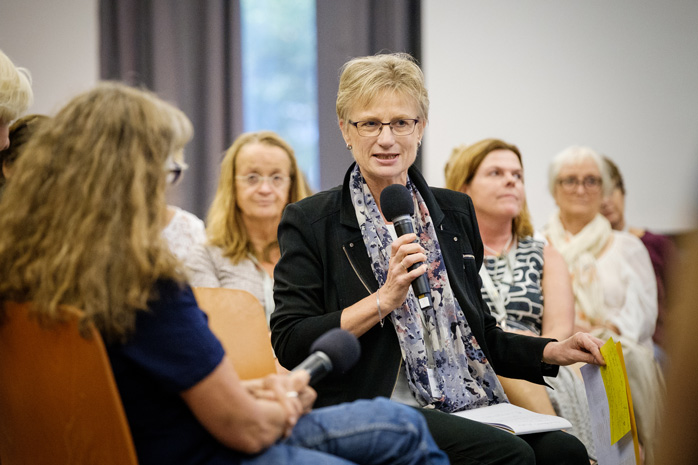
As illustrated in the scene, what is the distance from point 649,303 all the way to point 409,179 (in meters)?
2.02

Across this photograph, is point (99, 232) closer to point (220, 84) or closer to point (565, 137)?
point (220, 84)

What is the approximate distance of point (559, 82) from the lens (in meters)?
5.09

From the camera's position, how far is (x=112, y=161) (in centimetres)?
121

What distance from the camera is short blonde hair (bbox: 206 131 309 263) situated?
3049 mm

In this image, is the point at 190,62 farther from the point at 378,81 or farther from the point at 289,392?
the point at 289,392

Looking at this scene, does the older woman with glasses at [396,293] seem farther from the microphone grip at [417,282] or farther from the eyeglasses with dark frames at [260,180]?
the eyeglasses with dark frames at [260,180]

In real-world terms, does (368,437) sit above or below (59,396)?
below

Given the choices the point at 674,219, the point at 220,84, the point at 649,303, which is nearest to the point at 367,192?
the point at 649,303

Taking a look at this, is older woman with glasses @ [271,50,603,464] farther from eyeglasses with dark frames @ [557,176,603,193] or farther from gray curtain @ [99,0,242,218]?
gray curtain @ [99,0,242,218]

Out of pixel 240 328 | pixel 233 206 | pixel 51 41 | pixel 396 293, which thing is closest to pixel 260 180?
pixel 233 206

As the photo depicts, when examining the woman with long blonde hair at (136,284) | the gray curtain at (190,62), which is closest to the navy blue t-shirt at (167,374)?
the woman with long blonde hair at (136,284)

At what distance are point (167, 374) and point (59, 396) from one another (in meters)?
0.21

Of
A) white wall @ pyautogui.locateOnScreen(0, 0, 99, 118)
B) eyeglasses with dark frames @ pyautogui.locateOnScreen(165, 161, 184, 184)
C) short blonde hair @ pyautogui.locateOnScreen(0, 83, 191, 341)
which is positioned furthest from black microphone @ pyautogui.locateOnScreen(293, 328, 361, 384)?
white wall @ pyautogui.locateOnScreen(0, 0, 99, 118)

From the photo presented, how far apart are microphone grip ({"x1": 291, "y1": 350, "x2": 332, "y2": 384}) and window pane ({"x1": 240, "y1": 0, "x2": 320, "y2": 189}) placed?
400cm
